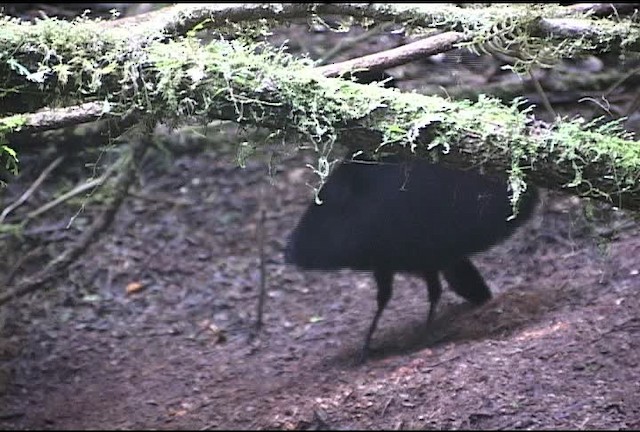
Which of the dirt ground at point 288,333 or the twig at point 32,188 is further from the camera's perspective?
the twig at point 32,188

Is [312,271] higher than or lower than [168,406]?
higher

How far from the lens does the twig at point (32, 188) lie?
2.82m

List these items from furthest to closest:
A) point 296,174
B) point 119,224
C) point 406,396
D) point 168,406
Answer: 1. point 119,224
2. point 296,174
3. point 168,406
4. point 406,396

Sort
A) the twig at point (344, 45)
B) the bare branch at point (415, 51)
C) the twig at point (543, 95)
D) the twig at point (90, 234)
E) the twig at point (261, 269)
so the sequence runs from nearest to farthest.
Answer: the bare branch at point (415, 51), the twig at point (543, 95), the twig at point (261, 269), the twig at point (90, 234), the twig at point (344, 45)

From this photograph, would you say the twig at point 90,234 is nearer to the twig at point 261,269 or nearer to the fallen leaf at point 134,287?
the fallen leaf at point 134,287

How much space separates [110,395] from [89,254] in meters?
0.86


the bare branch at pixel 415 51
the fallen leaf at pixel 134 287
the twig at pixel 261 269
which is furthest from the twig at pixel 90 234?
the bare branch at pixel 415 51

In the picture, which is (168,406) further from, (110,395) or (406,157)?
(406,157)

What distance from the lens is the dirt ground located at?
1.61 metres

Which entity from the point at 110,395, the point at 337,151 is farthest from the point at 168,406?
the point at 337,151

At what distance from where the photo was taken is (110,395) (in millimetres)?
2297

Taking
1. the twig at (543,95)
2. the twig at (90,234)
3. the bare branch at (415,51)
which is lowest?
the twig at (90,234)

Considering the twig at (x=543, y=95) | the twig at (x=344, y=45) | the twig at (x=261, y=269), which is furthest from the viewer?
the twig at (x=344, y=45)

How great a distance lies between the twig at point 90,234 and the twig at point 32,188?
220 mm
